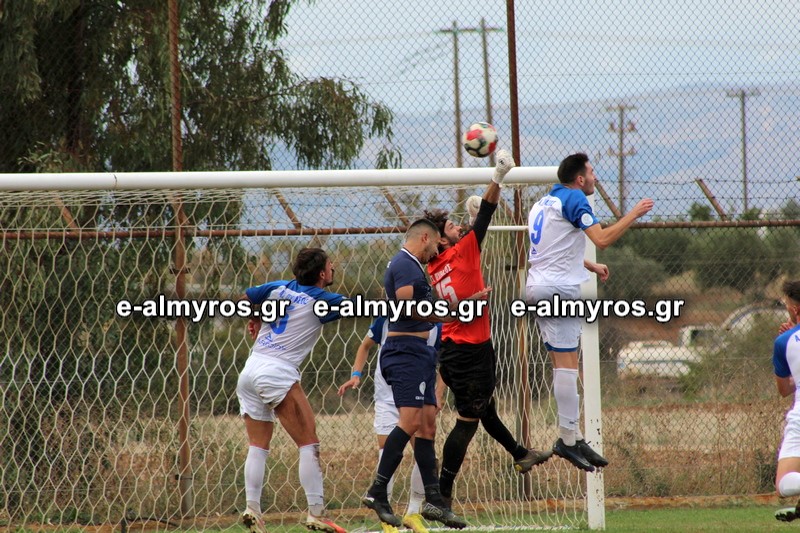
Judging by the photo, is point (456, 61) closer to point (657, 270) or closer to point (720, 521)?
point (657, 270)

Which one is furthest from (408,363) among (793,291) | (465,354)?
(793,291)

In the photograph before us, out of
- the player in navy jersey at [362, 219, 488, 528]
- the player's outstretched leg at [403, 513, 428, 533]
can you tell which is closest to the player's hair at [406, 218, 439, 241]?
the player in navy jersey at [362, 219, 488, 528]

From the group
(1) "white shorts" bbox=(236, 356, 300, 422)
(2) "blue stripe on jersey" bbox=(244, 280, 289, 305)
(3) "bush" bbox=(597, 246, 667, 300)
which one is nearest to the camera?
(1) "white shorts" bbox=(236, 356, 300, 422)

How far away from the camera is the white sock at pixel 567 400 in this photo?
6.76 metres

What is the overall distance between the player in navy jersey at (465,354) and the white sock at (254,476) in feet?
4.21

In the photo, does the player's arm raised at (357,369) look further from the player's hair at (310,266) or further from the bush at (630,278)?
the bush at (630,278)

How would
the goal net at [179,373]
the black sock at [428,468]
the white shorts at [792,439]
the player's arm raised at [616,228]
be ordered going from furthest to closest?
the goal net at [179,373] → the black sock at [428,468] → the white shorts at [792,439] → the player's arm raised at [616,228]

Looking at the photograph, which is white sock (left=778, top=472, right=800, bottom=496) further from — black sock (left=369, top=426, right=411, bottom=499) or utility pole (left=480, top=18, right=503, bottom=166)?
utility pole (left=480, top=18, right=503, bottom=166)

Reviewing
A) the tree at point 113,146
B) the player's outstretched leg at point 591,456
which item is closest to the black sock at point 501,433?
the player's outstretched leg at point 591,456

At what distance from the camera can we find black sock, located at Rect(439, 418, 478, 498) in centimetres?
706

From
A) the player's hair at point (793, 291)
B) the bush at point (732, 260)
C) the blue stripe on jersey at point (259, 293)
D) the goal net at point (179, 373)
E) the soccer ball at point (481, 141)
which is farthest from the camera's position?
the bush at point (732, 260)

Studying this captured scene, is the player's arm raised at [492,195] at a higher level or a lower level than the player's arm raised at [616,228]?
higher

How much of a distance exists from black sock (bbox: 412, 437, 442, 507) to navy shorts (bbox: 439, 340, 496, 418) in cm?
36

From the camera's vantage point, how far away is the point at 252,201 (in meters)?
8.96
